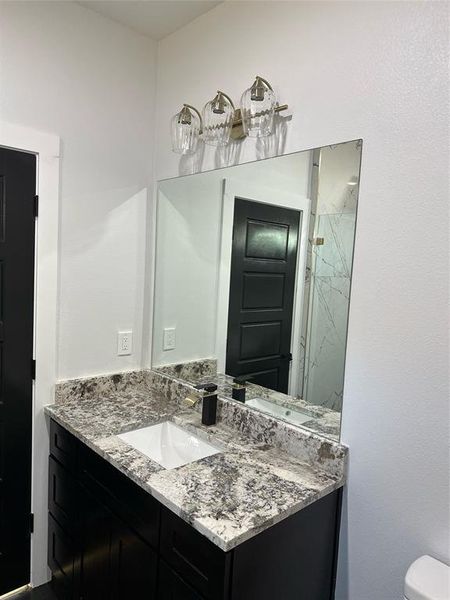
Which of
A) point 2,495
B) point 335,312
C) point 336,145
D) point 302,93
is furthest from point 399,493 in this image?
point 2,495

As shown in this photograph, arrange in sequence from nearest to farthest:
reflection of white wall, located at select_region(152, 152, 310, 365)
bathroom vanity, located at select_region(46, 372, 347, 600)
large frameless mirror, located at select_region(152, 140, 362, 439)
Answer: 1. bathroom vanity, located at select_region(46, 372, 347, 600)
2. large frameless mirror, located at select_region(152, 140, 362, 439)
3. reflection of white wall, located at select_region(152, 152, 310, 365)

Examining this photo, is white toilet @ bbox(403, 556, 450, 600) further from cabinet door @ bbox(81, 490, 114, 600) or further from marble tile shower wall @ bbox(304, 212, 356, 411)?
cabinet door @ bbox(81, 490, 114, 600)

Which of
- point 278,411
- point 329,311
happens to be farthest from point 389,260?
point 278,411

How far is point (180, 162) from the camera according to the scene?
216cm

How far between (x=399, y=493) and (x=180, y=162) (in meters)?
1.74

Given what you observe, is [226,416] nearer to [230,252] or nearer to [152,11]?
[230,252]

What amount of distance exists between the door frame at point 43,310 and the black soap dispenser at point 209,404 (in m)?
0.75

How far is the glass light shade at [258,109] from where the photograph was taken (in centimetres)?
166

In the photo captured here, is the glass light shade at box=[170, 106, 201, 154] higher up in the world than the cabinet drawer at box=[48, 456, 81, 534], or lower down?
higher up

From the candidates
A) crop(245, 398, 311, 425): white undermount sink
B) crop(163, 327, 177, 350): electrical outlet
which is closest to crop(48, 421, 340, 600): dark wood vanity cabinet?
crop(245, 398, 311, 425): white undermount sink

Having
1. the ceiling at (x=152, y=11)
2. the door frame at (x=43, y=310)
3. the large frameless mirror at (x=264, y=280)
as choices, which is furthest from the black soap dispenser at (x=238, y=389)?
the ceiling at (x=152, y=11)

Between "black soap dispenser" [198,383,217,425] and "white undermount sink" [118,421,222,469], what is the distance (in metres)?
0.09

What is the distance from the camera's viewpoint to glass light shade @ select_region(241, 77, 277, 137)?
5.43 feet

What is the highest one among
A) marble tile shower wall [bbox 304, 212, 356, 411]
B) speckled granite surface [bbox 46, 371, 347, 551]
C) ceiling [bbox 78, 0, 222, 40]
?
ceiling [bbox 78, 0, 222, 40]
